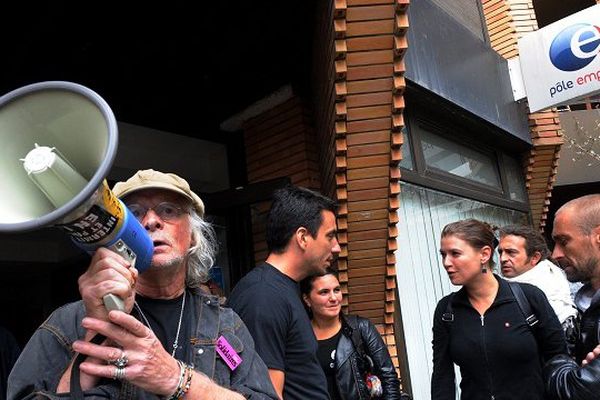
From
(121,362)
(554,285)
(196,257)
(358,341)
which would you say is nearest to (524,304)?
(554,285)

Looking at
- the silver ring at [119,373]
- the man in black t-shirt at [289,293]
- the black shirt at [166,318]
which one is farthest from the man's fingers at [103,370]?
the man in black t-shirt at [289,293]

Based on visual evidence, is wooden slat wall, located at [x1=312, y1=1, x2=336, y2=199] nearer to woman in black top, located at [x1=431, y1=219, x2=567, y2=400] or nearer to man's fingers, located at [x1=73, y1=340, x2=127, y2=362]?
woman in black top, located at [x1=431, y1=219, x2=567, y2=400]

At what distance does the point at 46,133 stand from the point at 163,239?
497 mm

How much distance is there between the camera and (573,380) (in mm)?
2037

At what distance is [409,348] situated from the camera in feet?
17.1

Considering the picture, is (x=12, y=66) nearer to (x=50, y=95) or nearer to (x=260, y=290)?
(x=260, y=290)

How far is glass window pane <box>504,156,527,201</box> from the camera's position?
300 inches

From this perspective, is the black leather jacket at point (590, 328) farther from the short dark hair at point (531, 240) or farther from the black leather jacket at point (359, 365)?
the short dark hair at point (531, 240)

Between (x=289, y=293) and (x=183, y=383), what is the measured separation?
3.45ft

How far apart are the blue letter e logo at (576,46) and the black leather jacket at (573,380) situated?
569 centimetres

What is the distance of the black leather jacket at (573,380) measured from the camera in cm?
196

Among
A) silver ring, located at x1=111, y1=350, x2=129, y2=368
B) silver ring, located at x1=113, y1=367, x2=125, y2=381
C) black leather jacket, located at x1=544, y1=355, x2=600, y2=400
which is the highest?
silver ring, located at x1=111, y1=350, x2=129, y2=368

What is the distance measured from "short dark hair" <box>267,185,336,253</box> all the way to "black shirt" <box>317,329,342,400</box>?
3.38 feet

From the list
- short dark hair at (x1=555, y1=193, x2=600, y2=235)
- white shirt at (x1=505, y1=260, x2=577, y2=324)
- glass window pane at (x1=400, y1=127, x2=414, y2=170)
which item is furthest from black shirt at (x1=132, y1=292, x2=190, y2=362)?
glass window pane at (x1=400, y1=127, x2=414, y2=170)
